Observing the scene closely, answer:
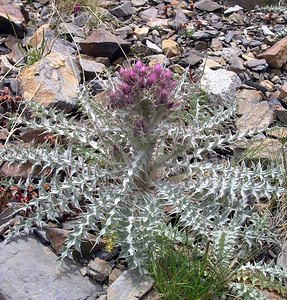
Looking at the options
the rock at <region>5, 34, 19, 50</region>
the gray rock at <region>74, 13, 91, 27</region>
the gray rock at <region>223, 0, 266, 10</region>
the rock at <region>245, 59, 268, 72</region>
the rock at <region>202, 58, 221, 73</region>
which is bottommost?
the gray rock at <region>223, 0, 266, 10</region>

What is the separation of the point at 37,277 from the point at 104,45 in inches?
82.8

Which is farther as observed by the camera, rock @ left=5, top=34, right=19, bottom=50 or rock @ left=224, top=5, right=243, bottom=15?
rock @ left=224, top=5, right=243, bottom=15

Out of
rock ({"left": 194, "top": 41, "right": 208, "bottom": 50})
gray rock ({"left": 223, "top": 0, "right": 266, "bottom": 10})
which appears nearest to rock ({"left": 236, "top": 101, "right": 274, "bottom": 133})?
rock ({"left": 194, "top": 41, "right": 208, "bottom": 50})

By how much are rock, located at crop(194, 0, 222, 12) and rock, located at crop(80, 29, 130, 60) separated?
1199mm

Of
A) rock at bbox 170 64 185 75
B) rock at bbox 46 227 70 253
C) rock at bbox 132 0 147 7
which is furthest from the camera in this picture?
rock at bbox 132 0 147 7

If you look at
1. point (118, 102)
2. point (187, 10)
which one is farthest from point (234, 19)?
point (118, 102)

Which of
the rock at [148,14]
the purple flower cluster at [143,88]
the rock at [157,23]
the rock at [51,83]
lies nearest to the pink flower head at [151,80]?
the purple flower cluster at [143,88]

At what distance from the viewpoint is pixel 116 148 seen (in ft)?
9.50

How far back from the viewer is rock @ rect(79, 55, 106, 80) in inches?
154

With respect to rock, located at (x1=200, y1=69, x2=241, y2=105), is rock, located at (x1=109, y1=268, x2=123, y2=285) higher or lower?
lower

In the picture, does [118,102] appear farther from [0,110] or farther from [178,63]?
[178,63]

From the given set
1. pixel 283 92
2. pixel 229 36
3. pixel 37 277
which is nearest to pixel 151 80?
pixel 37 277

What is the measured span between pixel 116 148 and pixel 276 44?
2062 mm

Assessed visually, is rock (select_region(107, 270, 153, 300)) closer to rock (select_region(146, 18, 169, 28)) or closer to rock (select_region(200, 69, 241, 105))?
rock (select_region(200, 69, 241, 105))
